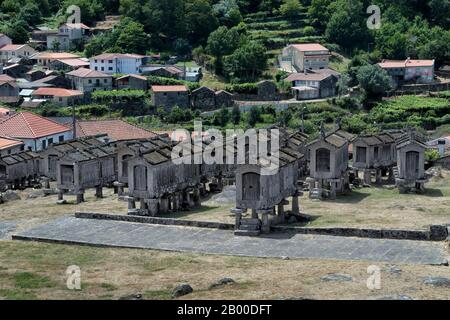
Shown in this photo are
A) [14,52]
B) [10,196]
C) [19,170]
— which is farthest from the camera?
[14,52]

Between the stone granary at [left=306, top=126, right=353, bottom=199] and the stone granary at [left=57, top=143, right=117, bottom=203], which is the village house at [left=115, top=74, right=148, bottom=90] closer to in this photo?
the stone granary at [left=57, top=143, right=117, bottom=203]

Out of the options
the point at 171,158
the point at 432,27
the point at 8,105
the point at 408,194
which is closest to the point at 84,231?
the point at 171,158

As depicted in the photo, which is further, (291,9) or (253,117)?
(291,9)

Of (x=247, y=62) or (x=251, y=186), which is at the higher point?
(x=247, y=62)

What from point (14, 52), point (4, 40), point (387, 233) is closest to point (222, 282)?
point (387, 233)

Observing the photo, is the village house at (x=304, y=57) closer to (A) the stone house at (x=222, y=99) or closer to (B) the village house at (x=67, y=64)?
(A) the stone house at (x=222, y=99)

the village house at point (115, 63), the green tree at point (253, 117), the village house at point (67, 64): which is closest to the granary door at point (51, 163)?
the green tree at point (253, 117)

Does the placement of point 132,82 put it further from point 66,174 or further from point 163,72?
point 66,174

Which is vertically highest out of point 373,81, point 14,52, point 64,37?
point 64,37
